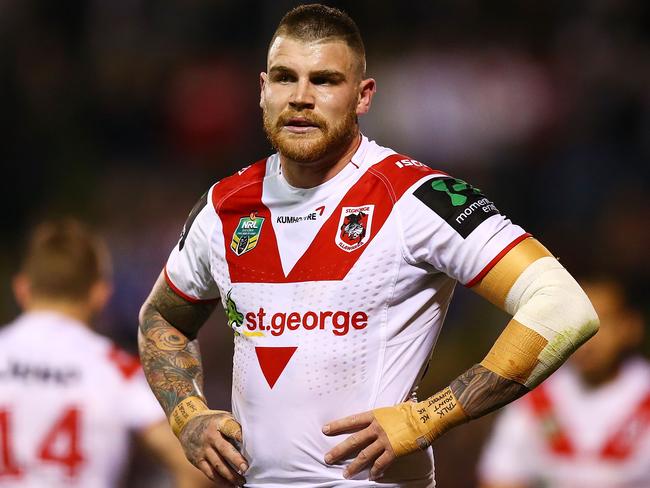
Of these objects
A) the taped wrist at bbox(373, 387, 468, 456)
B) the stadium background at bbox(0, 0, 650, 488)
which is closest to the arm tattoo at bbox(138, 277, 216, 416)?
the taped wrist at bbox(373, 387, 468, 456)

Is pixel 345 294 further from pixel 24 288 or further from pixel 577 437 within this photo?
pixel 577 437

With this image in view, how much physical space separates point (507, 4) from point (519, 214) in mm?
2225

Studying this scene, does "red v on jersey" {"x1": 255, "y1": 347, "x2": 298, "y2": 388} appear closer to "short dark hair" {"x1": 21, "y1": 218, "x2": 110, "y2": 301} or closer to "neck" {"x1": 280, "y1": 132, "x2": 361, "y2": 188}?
"neck" {"x1": 280, "y1": 132, "x2": 361, "y2": 188}

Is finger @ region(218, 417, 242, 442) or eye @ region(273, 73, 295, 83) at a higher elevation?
eye @ region(273, 73, 295, 83)

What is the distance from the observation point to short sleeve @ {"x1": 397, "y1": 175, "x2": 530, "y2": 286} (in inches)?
134

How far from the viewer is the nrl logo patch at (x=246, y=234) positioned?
3.77 metres

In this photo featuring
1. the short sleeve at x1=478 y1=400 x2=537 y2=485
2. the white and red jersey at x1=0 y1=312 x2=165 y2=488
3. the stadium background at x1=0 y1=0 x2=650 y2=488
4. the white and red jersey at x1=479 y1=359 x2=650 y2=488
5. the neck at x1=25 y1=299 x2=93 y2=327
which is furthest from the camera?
the stadium background at x1=0 y1=0 x2=650 y2=488

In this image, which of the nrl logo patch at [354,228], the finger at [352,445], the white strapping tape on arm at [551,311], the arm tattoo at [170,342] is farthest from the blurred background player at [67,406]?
the white strapping tape on arm at [551,311]

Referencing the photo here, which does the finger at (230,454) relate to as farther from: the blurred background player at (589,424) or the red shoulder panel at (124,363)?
the blurred background player at (589,424)

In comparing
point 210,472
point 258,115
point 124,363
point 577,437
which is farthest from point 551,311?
point 258,115

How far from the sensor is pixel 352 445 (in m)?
3.40

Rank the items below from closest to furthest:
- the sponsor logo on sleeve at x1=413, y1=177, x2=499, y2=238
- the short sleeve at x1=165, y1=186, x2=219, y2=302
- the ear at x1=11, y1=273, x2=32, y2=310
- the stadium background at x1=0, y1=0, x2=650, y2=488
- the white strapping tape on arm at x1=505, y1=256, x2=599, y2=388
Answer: the white strapping tape on arm at x1=505, y1=256, x2=599, y2=388, the sponsor logo on sleeve at x1=413, y1=177, x2=499, y2=238, the short sleeve at x1=165, y1=186, x2=219, y2=302, the ear at x1=11, y1=273, x2=32, y2=310, the stadium background at x1=0, y1=0, x2=650, y2=488

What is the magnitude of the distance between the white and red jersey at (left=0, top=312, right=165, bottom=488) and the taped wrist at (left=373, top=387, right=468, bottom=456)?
1970 mm

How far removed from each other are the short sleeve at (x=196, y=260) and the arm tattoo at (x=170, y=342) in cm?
6
